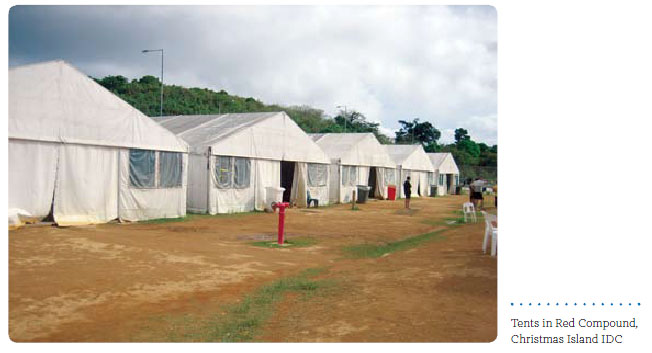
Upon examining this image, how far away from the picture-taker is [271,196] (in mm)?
19328

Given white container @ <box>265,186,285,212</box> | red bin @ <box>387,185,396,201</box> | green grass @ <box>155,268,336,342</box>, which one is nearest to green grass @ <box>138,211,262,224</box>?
white container @ <box>265,186,285,212</box>

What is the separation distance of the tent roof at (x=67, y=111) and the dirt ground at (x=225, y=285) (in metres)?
2.34

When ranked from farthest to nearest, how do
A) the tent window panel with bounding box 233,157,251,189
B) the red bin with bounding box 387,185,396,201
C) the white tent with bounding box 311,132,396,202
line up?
the red bin with bounding box 387,185,396,201, the white tent with bounding box 311,132,396,202, the tent window panel with bounding box 233,157,251,189

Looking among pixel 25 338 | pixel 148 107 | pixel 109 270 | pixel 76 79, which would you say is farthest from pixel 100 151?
pixel 148 107

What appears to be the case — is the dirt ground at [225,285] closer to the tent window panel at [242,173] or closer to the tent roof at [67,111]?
the tent roof at [67,111]

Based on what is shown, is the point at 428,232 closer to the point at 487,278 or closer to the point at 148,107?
the point at 487,278

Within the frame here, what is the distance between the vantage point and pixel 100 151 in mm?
13266

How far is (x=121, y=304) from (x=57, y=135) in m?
8.03

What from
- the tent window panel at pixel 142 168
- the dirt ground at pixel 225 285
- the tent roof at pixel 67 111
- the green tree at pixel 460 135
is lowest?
the dirt ground at pixel 225 285

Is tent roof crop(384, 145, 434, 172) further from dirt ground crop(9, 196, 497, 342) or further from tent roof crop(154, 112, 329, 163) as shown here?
dirt ground crop(9, 196, 497, 342)

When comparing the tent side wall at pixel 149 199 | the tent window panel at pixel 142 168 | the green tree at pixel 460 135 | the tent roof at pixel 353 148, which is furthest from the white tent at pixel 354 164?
the green tree at pixel 460 135

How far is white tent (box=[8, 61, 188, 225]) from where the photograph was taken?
456 inches

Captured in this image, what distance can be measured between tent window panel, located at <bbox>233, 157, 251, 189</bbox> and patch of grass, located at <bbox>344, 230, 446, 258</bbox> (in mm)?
7684

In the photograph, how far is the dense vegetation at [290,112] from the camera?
41969 millimetres
